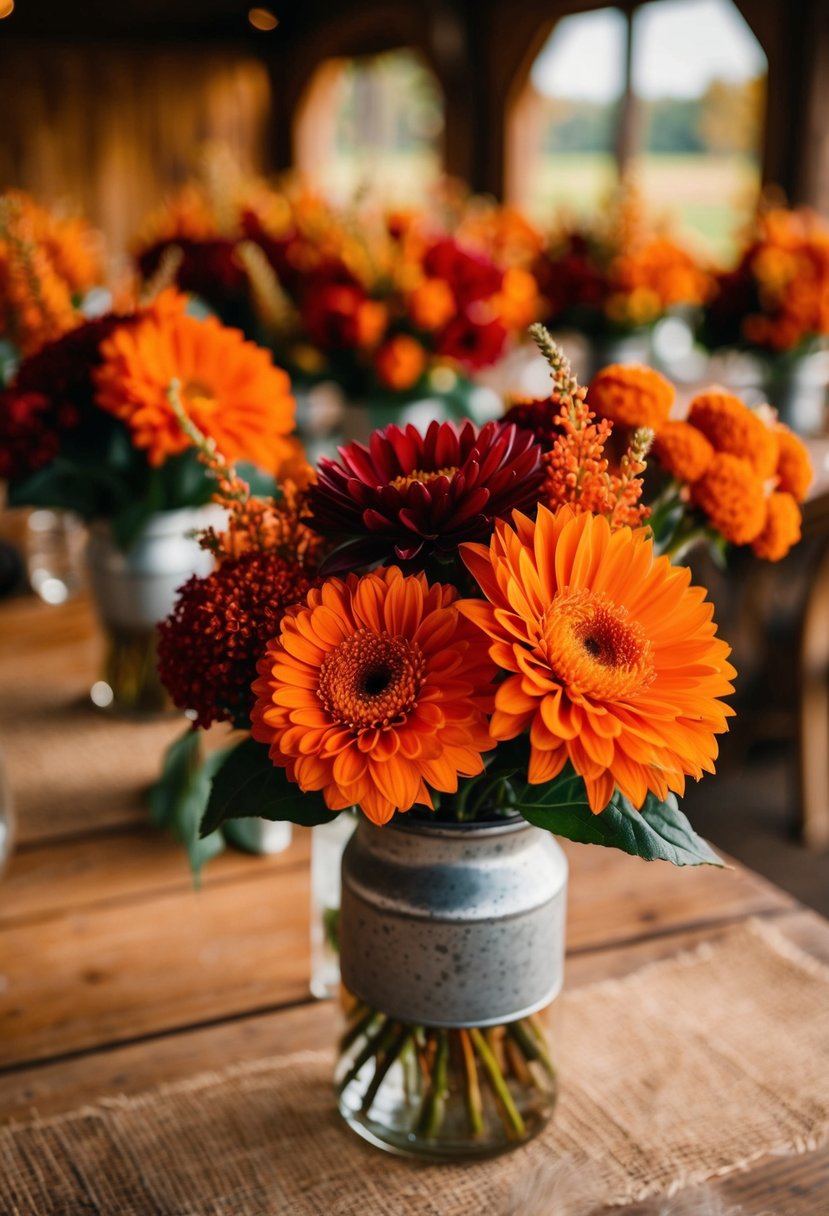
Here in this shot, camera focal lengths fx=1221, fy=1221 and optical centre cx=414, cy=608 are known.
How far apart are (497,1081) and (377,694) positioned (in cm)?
27

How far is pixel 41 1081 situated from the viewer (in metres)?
0.75

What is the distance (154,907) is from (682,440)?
1.79 feet

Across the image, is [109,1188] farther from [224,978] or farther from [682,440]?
[682,440]

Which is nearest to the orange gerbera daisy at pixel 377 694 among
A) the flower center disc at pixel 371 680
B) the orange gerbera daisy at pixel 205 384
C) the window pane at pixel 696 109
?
the flower center disc at pixel 371 680

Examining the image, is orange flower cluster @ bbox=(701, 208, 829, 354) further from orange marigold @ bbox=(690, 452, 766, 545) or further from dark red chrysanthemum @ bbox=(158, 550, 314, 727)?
dark red chrysanthemum @ bbox=(158, 550, 314, 727)

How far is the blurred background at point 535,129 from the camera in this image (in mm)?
2432

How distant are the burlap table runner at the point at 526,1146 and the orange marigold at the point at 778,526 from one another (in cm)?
33

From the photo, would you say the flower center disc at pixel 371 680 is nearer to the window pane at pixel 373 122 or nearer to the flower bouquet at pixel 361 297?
the flower bouquet at pixel 361 297

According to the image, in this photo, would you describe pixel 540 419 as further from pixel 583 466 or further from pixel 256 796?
pixel 256 796

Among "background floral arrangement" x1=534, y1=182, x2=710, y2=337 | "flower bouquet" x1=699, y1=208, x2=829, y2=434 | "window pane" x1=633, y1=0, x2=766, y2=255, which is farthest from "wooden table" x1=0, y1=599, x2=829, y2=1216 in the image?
"window pane" x1=633, y1=0, x2=766, y2=255

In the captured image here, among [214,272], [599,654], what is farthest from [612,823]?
[214,272]

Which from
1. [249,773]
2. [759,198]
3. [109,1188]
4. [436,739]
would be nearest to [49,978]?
[109,1188]

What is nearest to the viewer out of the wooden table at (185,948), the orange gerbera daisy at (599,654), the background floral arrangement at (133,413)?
the orange gerbera daisy at (599,654)

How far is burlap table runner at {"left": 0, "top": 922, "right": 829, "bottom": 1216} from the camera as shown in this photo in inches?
25.9
